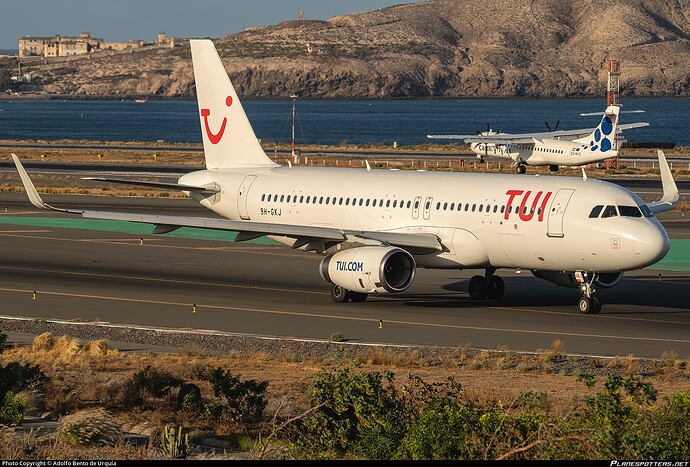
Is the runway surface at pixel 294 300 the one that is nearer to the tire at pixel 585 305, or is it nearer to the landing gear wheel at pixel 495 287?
the tire at pixel 585 305

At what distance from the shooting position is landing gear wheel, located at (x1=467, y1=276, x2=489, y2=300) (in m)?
42.6

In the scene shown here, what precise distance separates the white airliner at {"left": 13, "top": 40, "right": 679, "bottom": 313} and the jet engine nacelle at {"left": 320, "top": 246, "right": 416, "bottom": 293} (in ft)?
0.10

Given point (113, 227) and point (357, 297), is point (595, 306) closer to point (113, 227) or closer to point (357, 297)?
point (357, 297)

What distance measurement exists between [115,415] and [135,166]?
8889cm

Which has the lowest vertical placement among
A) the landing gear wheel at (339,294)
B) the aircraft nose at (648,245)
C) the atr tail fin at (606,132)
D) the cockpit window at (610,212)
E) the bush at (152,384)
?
the landing gear wheel at (339,294)

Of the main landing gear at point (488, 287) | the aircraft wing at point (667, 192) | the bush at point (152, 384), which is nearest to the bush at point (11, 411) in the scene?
the bush at point (152, 384)

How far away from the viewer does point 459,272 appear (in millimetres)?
49656

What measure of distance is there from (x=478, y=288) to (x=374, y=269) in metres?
5.40

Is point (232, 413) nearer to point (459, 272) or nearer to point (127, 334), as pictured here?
point (127, 334)

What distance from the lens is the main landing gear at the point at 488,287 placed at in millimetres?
42500

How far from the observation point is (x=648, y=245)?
121 ft

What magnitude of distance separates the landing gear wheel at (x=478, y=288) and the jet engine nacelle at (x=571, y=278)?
2022 millimetres

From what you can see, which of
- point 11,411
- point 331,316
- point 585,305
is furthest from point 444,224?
point 11,411

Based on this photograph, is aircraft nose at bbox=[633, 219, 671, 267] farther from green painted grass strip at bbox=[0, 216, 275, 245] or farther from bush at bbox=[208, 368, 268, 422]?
green painted grass strip at bbox=[0, 216, 275, 245]
